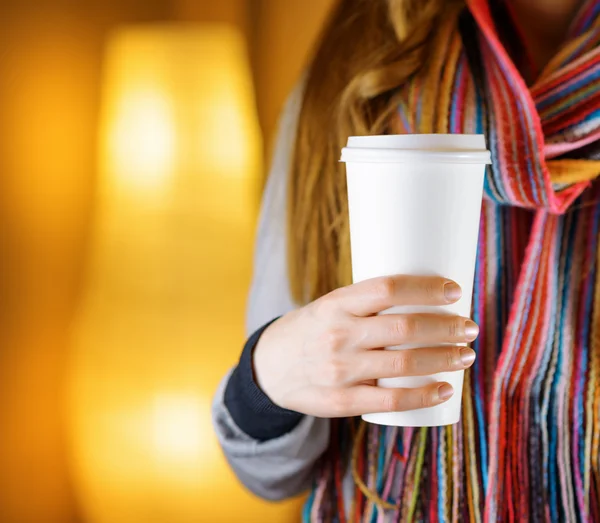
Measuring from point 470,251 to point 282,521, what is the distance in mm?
1197

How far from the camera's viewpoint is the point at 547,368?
721 millimetres

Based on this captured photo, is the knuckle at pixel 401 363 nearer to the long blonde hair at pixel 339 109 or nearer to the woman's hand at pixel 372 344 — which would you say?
the woman's hand at pixel 372 344

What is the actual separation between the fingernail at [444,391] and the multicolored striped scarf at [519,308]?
18cm

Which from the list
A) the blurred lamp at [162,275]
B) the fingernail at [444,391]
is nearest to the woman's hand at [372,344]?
the fingernail at [444,391]

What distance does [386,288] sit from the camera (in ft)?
1.70

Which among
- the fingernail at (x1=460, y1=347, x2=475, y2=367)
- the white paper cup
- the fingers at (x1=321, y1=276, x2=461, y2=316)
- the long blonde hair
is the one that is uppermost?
the long blonde hair

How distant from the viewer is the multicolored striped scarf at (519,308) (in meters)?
0.68

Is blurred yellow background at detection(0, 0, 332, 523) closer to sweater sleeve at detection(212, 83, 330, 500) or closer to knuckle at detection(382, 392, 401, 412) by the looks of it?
sweater sleeve at detection(212, 83, 330, 500)

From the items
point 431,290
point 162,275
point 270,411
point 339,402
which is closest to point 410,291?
point 431,290

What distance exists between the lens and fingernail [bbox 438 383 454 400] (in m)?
0.55

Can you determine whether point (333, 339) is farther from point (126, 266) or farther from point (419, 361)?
point (126, 266)

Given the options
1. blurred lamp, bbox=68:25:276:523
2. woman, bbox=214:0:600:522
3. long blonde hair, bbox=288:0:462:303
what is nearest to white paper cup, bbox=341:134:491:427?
woman, bbox=214:0:600:522

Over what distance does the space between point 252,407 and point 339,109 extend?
311 mm

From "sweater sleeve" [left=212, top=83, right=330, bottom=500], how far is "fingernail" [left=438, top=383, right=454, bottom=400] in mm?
182
